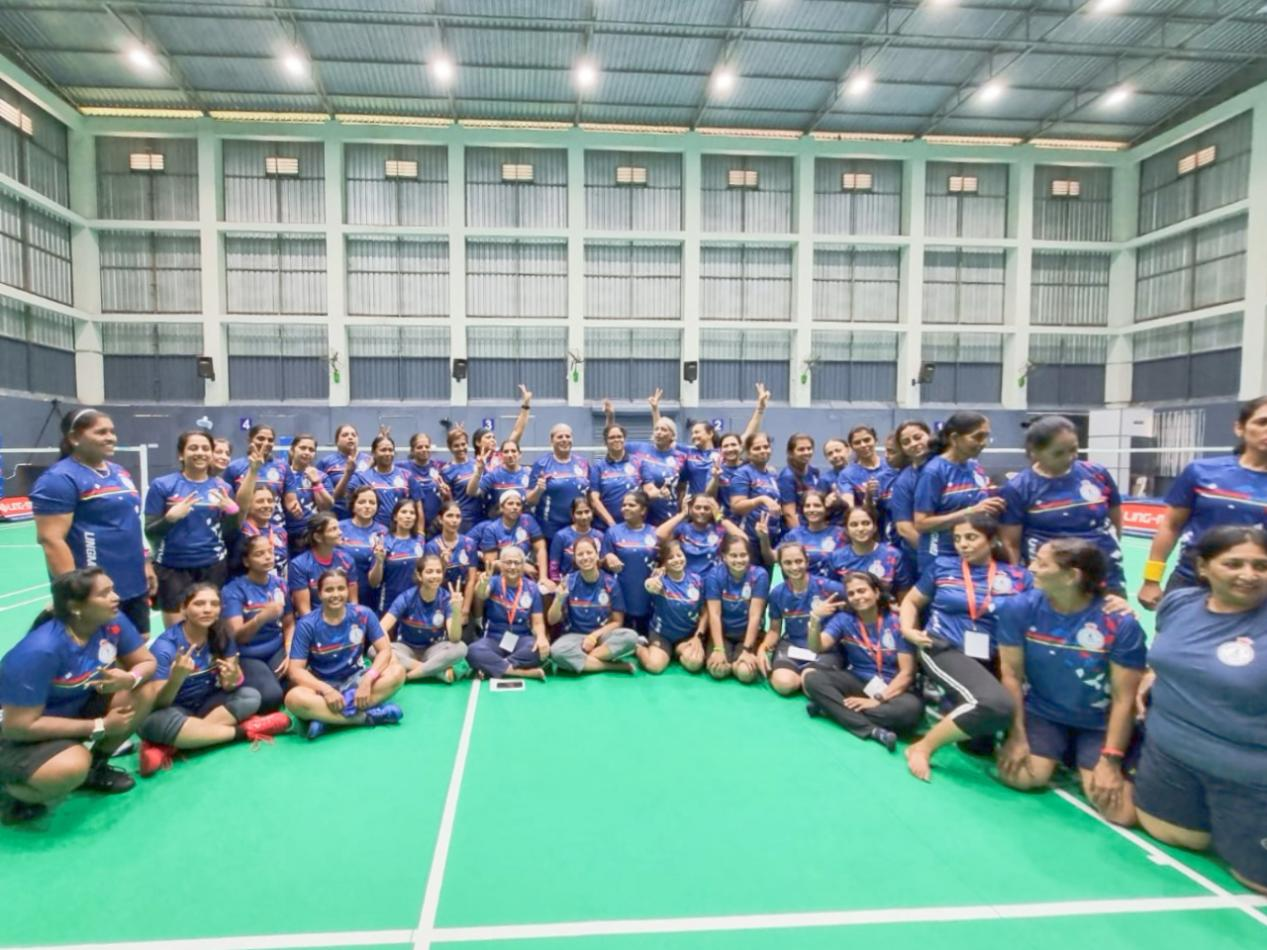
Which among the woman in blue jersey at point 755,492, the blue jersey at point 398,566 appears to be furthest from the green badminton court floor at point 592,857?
the woman in blue jersey at point 755,492

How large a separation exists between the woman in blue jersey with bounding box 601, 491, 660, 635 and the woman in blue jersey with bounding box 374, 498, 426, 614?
6.32 feet

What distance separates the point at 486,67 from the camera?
19156 millimetres

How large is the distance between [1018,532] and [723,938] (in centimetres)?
344

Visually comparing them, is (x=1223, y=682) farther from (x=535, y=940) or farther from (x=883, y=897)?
(x=535, y=940)

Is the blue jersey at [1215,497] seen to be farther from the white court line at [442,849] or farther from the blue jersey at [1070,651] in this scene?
the white court line at [442,849]

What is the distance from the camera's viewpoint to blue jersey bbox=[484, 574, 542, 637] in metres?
6.74

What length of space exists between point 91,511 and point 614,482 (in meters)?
4.89

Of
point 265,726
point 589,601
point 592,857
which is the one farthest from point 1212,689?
point 265,726

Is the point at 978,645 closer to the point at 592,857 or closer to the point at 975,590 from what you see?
the point at 975,590

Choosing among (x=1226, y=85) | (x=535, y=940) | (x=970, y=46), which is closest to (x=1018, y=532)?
(x=535, y=940)

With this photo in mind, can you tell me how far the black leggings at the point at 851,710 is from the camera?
5148 mm

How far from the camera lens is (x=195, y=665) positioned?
4.93 m

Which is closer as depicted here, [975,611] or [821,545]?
[975,611]

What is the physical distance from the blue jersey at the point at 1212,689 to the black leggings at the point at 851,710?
1641 mm
